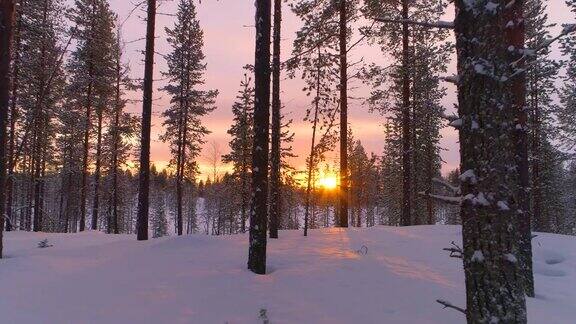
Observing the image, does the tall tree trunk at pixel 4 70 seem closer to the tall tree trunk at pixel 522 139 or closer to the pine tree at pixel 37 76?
the pine tree at pixel 37 76

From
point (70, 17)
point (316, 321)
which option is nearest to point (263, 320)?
point (316, 321)

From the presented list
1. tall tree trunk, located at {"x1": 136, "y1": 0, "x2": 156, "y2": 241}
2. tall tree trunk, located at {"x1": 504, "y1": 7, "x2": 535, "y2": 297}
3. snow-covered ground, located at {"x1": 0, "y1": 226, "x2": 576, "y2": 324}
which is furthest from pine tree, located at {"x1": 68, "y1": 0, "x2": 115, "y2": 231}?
tall tree trunk, located at {"x1": 504, "y1": 7, "x2": 535, "y2": 297}

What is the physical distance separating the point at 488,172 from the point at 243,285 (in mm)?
5648

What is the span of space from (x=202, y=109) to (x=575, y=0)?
77.2ft

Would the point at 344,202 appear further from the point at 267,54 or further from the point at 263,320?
the point at 263,320

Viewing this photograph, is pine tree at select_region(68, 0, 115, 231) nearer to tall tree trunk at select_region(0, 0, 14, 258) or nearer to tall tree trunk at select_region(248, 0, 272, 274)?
tall tree trunk at select_region(0, 0, 14, 258)

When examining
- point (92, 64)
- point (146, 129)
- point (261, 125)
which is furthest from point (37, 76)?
point (261, 125)

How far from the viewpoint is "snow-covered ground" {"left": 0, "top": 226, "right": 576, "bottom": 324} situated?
6680mm

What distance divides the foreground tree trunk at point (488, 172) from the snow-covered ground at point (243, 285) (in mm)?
3443

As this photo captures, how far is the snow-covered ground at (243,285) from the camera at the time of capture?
6680 mm

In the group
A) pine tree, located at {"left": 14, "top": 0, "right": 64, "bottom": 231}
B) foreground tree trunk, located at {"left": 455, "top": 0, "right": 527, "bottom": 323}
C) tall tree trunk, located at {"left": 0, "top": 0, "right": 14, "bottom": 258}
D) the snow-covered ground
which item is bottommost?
the snow-covered ground

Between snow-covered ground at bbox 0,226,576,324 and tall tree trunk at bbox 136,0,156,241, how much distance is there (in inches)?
85.2

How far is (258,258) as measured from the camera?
8.93m

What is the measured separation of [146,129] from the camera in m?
14.5
